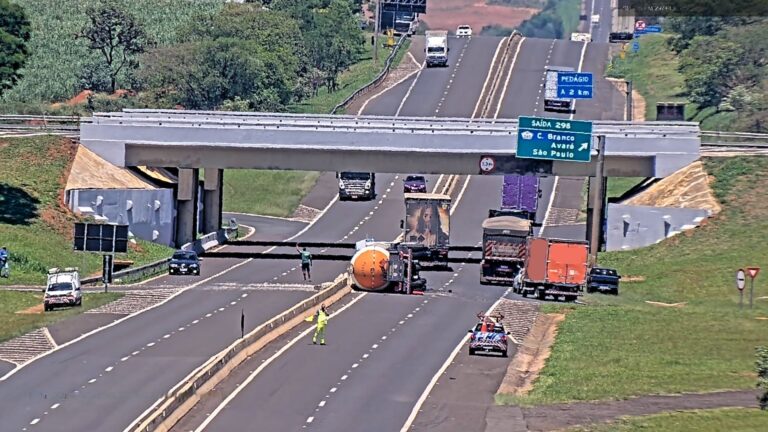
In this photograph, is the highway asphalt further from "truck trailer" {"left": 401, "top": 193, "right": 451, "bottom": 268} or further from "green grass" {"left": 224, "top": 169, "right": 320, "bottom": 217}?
"green grass" {"left": 224, "top": 169, "right": 320, "bottom": 217}

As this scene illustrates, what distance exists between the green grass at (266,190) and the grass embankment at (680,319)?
41.0 metres

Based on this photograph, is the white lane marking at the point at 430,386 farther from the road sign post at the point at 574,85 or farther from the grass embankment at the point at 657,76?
the grass embankment at the point at 657,76

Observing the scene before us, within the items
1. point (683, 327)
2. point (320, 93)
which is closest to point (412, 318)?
point (683, 327)

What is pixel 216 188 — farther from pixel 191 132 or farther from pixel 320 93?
pixel 320 93

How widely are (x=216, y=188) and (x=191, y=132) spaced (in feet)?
38.4

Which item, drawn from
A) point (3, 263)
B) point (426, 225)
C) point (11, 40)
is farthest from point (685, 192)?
point (3, 263)

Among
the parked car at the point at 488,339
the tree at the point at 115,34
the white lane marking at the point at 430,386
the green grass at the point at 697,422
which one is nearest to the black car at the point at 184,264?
the white lane marking at the point at 430,386

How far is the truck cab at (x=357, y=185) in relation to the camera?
12975cm

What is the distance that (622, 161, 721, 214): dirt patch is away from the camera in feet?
330

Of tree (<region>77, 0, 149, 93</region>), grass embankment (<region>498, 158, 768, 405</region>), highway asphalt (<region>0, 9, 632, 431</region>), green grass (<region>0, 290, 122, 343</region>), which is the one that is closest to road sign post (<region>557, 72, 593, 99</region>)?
grass embankment (<region>498, 158, 768, 405</region>)

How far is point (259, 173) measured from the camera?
141m

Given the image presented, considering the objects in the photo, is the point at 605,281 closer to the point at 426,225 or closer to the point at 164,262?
the point at 426,225

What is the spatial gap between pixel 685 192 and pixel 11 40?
41700 mm

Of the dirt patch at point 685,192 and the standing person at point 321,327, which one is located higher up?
the dirt patch at point 685,192
